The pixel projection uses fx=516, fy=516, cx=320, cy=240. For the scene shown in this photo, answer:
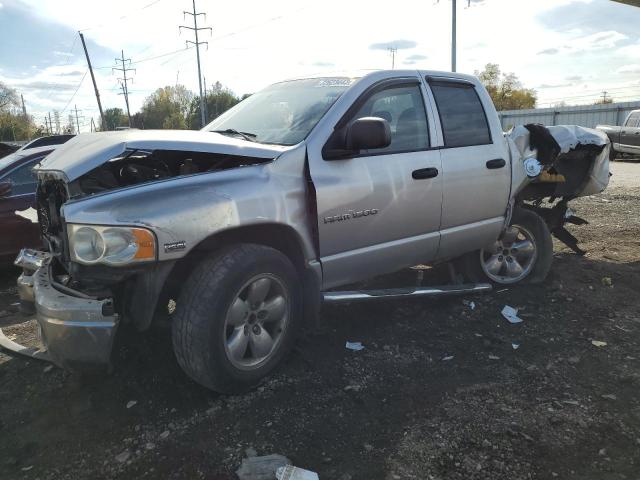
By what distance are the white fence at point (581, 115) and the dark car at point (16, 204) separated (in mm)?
26447

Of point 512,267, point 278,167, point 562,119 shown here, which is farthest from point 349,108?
point 562,119

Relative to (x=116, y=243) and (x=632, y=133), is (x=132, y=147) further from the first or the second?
(x=632, y=133)

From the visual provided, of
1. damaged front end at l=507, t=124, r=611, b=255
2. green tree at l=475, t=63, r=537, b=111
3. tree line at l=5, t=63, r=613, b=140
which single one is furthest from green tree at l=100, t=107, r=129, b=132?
damaged front end at l=507, t=124, r=611, b=255

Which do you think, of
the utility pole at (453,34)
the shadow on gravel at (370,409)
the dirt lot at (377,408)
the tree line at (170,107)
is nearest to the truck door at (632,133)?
the utility pole at (453,34)

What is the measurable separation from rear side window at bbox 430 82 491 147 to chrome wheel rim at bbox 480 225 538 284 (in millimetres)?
1155

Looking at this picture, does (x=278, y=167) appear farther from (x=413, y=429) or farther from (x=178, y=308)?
(x=413, y=429)

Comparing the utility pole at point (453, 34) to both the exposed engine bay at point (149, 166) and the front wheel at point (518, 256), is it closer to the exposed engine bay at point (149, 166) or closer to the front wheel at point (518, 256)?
the front wheel at point (518, 256)

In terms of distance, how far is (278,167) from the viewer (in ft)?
10.5

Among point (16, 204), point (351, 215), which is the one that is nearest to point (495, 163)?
point (351, 215)

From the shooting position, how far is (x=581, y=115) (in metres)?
33.7

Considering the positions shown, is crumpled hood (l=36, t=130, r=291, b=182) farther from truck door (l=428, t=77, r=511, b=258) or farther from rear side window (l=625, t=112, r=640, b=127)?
rear side window (l=625, t=112, r=640, b=127)

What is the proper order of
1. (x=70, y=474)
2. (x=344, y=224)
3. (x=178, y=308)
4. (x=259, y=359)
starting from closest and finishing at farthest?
(x=70, y=474), (x=178, y=308), (x=259, y=359), (x=344, y=224)

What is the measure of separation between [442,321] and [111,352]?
272 cm

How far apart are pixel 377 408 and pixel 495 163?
2.51m
